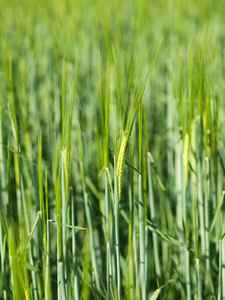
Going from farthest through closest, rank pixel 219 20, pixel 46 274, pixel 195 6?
pixel 195 6, pixel 219 20, pixel 46 274

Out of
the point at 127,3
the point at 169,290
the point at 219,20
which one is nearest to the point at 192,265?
the point at 169,290

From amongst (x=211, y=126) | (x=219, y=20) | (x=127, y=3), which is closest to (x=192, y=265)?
(x=211, y=126)

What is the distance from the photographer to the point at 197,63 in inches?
27.0

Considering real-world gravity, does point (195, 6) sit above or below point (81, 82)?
above

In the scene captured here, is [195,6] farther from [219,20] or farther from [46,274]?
[46,274]

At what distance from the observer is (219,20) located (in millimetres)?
1520

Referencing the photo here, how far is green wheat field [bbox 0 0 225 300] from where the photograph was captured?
57 cm

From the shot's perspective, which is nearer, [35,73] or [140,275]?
[140,275]

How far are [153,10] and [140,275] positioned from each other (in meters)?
1.36

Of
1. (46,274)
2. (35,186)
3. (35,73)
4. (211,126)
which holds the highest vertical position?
(35,73)

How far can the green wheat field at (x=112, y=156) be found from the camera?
1.88 feet

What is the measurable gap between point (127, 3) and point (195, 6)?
0.35 meters

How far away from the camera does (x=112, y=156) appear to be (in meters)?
0.68

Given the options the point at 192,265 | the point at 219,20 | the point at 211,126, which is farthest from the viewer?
the point at 219,20
